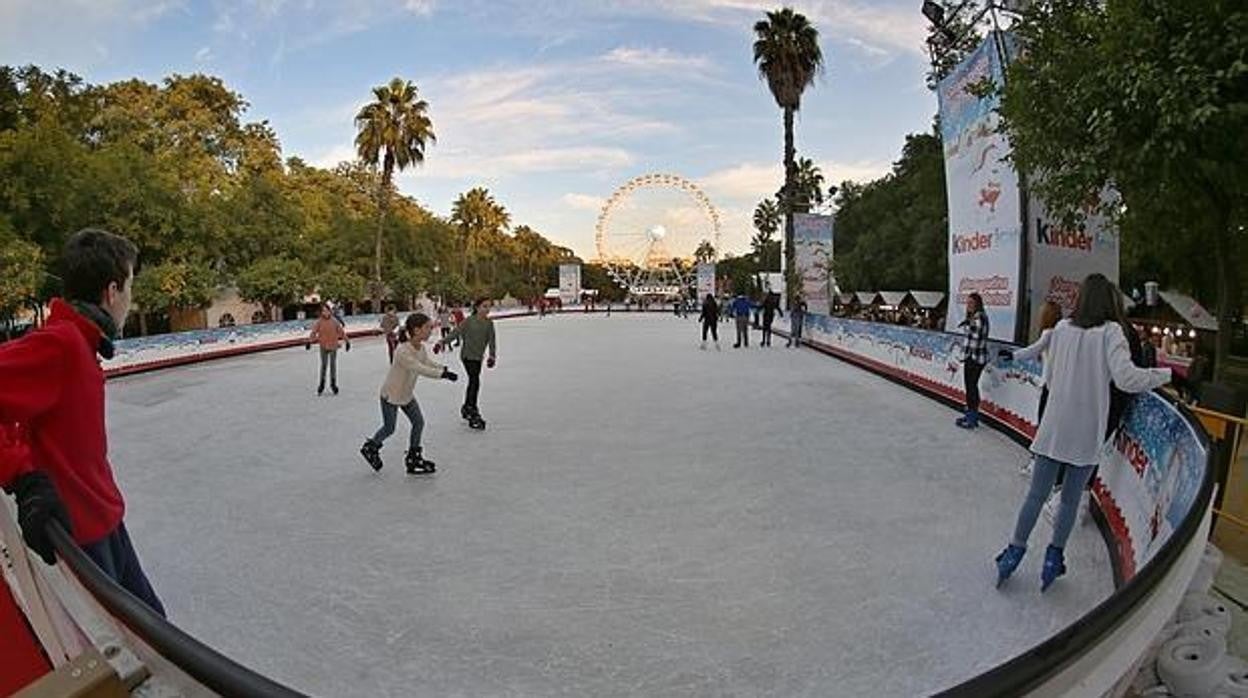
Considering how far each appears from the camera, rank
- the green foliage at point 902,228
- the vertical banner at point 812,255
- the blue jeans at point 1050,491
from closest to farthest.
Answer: the blue jeans at point 1050,491, the vertical banner at point 812,255, the green foliage at point 902,228

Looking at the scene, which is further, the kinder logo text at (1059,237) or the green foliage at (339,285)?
the green foliage at (339,285)

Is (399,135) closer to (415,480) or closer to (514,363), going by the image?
(514,363)

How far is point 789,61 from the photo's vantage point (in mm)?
28156

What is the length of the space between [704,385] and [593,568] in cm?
881

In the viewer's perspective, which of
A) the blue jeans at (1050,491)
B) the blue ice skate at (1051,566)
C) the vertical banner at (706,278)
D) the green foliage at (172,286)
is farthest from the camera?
the vertical banner at (706,278)

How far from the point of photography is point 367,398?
1191 centimetres

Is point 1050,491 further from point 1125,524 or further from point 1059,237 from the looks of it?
point 1059,237

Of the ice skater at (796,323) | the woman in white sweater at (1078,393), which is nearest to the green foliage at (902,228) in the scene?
the ice skater at (796,323)

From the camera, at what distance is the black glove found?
6.25 feet

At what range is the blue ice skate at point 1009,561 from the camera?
3936mm

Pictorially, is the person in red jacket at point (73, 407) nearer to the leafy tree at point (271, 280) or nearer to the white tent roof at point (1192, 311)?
the white tent roof at point (1192, 311)

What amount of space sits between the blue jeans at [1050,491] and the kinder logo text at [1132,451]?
0.92 m

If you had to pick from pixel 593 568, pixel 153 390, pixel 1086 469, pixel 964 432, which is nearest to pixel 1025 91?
pixel 964 432

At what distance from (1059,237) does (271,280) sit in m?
26.6
